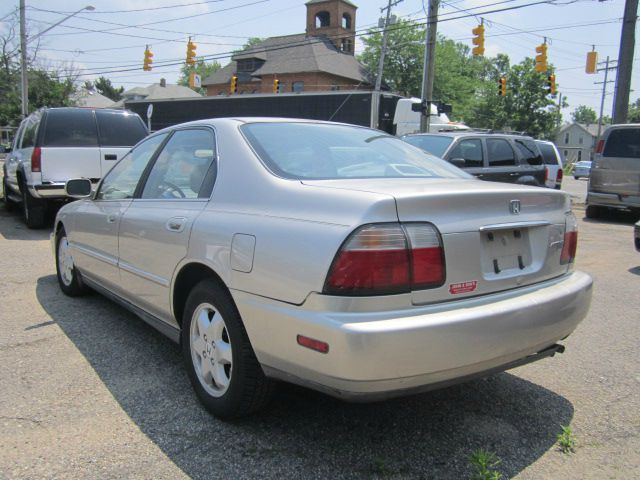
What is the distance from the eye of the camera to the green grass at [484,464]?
238cm

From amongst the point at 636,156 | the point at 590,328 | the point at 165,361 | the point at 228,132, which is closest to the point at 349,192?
the point at 228,132

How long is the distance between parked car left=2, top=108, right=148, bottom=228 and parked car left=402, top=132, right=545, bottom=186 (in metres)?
5.05

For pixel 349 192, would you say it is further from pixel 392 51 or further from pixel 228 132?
pixel 392 51

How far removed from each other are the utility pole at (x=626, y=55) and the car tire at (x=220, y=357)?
1715cm

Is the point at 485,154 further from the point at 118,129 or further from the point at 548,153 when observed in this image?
the point at 118,129

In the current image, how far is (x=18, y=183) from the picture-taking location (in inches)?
379

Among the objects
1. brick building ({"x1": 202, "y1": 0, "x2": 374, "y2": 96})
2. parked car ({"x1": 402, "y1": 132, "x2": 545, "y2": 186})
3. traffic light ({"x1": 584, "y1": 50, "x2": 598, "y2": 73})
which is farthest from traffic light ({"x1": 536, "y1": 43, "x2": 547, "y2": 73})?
brick building ({"x1": 202, "y1": 0, "x2": 374, "y2": 96})

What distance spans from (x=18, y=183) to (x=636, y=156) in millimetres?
12126

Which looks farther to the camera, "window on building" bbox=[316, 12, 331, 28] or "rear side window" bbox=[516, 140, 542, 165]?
"window on building" bbox=[316, 12, 331, 28]

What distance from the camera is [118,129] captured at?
29.8 ft

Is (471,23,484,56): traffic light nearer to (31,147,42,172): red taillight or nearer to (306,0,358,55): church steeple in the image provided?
(31,147,42,172): red taillight

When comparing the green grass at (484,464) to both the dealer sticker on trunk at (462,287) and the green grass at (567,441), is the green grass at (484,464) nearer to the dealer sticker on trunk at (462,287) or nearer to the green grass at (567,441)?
the green grass at (567,441)

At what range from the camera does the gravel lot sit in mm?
2477

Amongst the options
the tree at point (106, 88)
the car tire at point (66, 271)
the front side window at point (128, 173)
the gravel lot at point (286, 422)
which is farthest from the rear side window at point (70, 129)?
the tree at point (106, 88)
